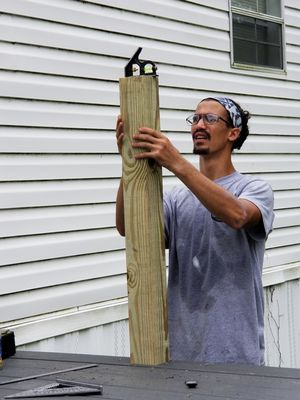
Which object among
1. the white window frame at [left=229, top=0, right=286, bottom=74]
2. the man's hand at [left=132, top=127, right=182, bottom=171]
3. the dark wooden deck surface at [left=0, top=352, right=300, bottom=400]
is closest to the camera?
the dark wooden deck surface at [left=0, top=352, right=300, bottom=400]

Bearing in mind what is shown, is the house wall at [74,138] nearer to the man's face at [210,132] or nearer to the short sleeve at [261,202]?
the man's face at [210,132]

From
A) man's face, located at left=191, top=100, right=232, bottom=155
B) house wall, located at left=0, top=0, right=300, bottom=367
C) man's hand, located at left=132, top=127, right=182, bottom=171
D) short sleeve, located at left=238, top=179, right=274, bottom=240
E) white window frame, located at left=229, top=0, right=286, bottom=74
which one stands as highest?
white window frame, located at left=229, top=0, right=286, bottom=74

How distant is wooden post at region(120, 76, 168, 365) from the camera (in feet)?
9.26

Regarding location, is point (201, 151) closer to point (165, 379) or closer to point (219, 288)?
point (219, 288)

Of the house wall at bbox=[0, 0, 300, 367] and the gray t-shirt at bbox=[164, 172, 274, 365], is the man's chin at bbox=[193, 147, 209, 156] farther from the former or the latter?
the house wall at bbox=[0, 0, 300, 367]

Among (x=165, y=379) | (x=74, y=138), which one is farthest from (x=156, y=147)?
(x=74, y=138)

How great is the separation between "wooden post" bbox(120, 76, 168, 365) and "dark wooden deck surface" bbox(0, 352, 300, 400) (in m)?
0.10

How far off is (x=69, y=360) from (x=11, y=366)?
0.22 metres

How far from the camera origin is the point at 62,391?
2438 mm

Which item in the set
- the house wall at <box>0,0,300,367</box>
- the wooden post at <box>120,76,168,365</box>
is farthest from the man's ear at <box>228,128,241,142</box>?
the house wall at <box>0,0,300,367</box>

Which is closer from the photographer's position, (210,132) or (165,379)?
(165,379)

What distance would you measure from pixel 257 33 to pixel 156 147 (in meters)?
5.20

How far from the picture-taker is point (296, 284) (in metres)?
7.56

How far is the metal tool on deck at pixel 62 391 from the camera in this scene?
2.42 metres
